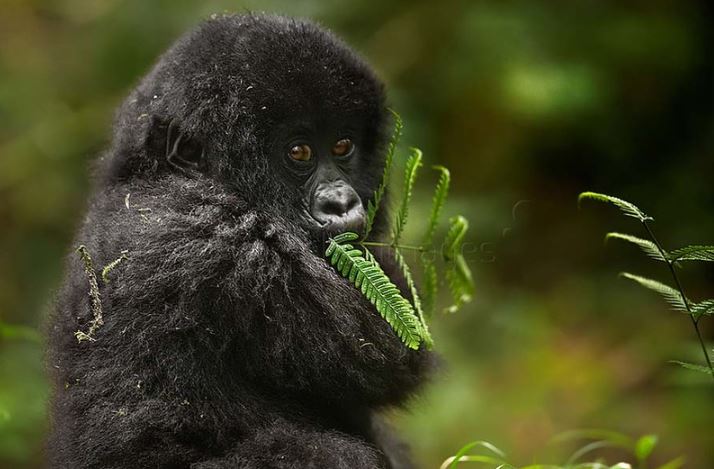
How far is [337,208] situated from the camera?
2.99 meters

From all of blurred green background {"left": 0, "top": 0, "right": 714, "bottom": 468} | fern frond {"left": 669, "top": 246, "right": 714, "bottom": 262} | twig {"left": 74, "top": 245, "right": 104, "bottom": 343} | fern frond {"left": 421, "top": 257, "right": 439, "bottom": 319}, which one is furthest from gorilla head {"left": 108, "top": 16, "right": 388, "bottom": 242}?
blurred green background {"left": 0, "top": 0, "right": 714, "bottom": 468}

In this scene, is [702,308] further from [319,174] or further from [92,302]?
[92,302]

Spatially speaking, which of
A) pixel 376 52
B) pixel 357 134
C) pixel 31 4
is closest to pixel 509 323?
pixel 376 52

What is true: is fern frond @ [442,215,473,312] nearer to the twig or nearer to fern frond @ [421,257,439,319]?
fern frond @ [421,257,439,319]

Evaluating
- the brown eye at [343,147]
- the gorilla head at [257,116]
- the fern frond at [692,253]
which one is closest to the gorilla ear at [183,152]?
the gorilla head at [257,116]

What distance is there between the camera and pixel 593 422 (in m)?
5.92

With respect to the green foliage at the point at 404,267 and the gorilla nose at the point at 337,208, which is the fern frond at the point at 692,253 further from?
the gorilla nose at the point at 337,208

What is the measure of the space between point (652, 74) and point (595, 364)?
242cm

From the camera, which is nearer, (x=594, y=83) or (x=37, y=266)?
(x=594, y=83)

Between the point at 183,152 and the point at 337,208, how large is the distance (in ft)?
1.96

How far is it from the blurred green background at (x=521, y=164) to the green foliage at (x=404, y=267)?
9.13ft

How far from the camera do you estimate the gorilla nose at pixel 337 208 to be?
2951 millimetres

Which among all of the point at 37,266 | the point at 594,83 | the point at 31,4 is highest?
the point at 31,4

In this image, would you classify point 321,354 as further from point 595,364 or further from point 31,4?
point 31,4
